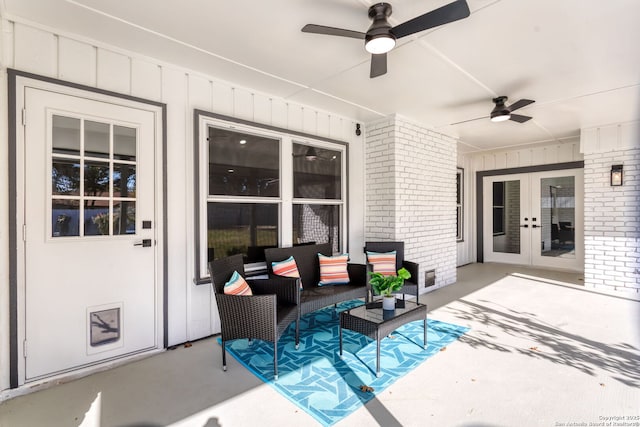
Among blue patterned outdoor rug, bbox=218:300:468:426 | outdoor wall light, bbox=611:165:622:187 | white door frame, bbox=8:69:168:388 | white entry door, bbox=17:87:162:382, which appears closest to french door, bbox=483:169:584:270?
outdoor wall light, bbox=611:165:622:187

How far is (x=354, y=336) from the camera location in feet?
11.0

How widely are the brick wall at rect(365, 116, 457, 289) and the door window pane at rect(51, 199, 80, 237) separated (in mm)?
3763

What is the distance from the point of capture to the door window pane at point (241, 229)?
3486mm

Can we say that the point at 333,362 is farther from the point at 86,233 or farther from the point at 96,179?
the point at 96,179

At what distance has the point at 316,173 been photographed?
4570 mm

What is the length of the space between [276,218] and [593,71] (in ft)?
12.4

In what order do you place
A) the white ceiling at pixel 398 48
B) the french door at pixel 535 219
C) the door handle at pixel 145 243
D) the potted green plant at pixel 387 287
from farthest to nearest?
the french door at pixel 535 219, the door handle at pixel 145 243, the potted green plant at pixel 387 287, the white ceiling at pixel 398 48

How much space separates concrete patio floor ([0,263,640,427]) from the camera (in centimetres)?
205

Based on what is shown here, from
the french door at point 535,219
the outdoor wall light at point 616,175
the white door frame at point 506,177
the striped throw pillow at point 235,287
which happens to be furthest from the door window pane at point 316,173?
the french door at point 535,219

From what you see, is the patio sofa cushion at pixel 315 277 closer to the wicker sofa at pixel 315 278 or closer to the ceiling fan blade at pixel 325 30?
the wicker sofa at pixel 315 278

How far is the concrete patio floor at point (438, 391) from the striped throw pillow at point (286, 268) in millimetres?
967

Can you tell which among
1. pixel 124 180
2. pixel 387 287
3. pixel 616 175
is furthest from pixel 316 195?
pixel 616 175

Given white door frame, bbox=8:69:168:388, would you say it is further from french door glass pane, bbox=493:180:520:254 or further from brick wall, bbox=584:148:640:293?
french door glass pane, bbox=493:180:520:254

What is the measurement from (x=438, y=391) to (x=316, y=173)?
307 cm
